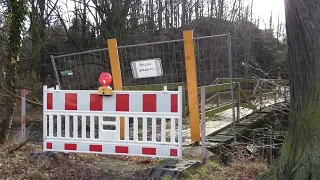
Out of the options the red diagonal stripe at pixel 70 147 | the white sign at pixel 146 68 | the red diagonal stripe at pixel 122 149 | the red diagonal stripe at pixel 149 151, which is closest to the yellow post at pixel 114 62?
the white sign at pixel 146 68

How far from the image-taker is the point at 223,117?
445 inches

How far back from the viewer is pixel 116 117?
5.40 metres

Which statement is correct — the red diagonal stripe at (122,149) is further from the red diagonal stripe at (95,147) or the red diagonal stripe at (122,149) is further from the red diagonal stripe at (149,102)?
the red diagonal stripe at (149,102)

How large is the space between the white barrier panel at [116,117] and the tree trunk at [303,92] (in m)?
1.76

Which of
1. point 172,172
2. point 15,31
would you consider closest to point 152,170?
point 172,172

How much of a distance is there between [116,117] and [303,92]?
2.72 meters

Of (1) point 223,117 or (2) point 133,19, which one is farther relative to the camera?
(2) point 133,19

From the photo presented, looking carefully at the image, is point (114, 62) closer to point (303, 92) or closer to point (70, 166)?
point (70, 166)

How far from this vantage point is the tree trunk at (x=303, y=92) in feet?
11.2

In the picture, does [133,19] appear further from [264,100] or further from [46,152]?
[46,152]

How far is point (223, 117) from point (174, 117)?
6427mm

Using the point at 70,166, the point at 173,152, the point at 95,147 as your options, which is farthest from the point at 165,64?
A: the point at 70,166

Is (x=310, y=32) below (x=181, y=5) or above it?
below

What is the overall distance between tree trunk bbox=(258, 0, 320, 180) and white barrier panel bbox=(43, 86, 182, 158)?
5.77 ft
